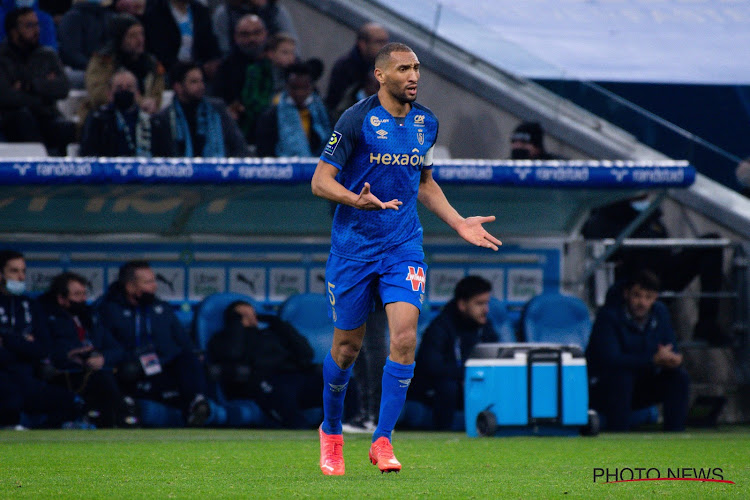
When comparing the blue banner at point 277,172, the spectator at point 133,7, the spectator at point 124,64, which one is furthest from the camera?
the spectator at point 133,7

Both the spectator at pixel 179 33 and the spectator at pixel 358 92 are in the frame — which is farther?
the spectator at pixel 179 33

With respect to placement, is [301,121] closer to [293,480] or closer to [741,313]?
[741,313]

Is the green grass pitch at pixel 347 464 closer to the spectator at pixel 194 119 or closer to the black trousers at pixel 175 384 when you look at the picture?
the black trousers at pixel 175 384

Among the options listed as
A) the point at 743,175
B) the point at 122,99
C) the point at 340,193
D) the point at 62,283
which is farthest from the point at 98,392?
the point at 743,175

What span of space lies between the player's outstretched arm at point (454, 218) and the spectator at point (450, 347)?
4.08 metres

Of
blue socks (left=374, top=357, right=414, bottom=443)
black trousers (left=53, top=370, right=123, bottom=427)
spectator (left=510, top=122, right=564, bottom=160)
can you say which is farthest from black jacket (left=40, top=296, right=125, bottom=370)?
blue socks (left=374, top=357, right=414, bottom=443)

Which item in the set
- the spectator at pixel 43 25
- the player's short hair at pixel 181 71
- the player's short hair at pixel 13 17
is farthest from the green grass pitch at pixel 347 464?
the spectator at pixel 43 25

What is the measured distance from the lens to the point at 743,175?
1380 centimetres

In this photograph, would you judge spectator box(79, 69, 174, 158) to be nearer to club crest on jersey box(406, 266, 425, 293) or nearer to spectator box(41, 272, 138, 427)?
spectator box(41, 272, 138, 427)

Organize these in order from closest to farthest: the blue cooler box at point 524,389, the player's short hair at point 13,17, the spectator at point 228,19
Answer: the blue cooler box at point 524,389 → the player's short hair at point 13,17 → the spectator at point 228,19

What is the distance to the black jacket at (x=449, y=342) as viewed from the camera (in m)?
10.2

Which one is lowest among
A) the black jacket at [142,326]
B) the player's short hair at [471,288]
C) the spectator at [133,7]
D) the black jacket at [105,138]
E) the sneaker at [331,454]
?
the sneaker at [331,454]

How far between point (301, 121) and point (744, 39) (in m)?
6.25

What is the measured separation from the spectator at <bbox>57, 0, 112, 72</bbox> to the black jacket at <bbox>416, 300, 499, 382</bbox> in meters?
4.95
